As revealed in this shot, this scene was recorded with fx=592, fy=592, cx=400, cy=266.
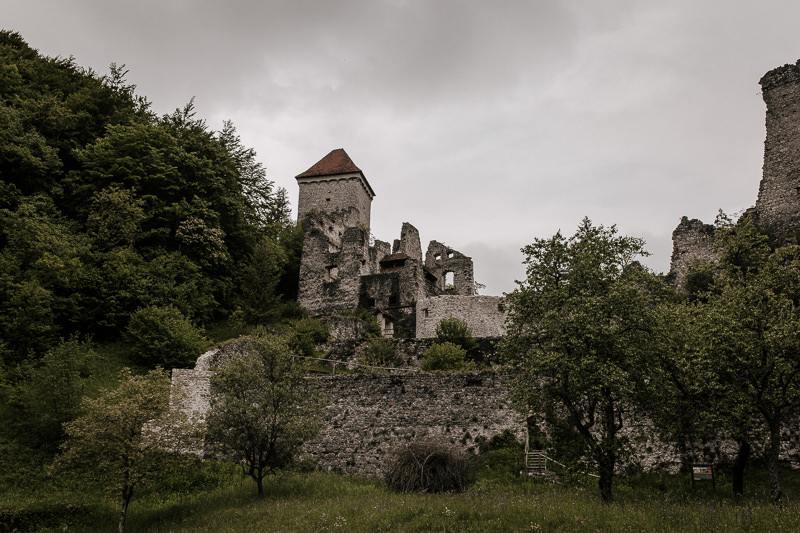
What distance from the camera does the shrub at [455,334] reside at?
28844 millimetres

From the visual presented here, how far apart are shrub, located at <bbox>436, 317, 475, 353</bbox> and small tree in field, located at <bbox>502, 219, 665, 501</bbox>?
42.2 ft

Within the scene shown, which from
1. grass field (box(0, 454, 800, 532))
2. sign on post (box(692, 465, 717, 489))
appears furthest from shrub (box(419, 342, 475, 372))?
sign on post (box(692, 465, 717, 489))

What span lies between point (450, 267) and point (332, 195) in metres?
15.5

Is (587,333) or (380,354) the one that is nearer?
(587,333)

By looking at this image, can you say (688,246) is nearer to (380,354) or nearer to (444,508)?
(380,354)

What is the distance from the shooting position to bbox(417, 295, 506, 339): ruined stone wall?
3281 centimetres

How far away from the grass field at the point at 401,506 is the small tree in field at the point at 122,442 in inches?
51.1

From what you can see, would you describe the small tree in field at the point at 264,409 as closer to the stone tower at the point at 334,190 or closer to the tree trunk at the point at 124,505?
the tree trunk at the point at 124,505

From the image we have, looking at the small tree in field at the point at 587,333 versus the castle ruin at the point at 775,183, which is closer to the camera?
the small tree in field at the point at 587,333

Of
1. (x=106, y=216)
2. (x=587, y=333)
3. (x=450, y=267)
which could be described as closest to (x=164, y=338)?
(x=106, y=216)

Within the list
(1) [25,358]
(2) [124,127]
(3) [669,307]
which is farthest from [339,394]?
(2) [124,127]

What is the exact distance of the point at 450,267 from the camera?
45781 millimetres

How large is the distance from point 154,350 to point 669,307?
63.2 feet

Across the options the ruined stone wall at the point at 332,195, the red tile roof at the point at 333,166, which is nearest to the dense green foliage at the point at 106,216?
the ruined stone wall at the point at 332,195
